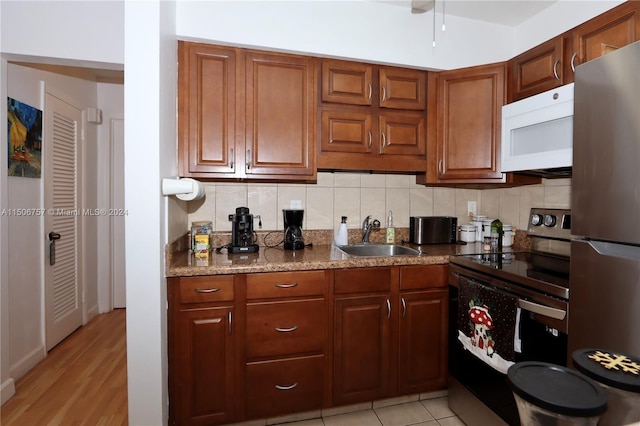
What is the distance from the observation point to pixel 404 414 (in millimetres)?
1930

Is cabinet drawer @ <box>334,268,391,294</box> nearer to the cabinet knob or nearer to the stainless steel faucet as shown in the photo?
the stainless steel faucet

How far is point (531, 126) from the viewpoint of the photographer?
187 cm

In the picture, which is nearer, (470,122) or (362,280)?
(362,280)

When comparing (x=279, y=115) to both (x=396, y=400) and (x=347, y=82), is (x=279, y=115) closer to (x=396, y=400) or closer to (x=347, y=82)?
(x=347, y=82)

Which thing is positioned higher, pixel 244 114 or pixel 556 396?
pixel 244 114

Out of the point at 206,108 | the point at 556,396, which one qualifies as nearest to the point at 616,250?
the point at 556,396

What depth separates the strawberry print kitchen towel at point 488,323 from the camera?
150cm

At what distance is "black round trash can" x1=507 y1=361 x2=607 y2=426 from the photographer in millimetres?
378

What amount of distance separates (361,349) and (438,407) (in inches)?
24.9

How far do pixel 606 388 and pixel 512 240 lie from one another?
2.18m

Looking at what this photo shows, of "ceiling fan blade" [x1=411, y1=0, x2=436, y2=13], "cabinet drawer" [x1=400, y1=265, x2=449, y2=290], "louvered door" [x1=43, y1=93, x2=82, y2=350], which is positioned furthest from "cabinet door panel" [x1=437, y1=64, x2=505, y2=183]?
"louvered door" [x1=43, y1=93, x2=82, y2=350]

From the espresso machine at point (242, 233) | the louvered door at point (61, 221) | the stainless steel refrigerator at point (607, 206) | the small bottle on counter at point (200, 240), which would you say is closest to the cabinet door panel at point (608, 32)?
the stainless steel refrigerator at point (607, 206)

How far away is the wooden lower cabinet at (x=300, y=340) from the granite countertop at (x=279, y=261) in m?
0.04

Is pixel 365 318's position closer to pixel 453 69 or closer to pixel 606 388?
pixel 606 388
